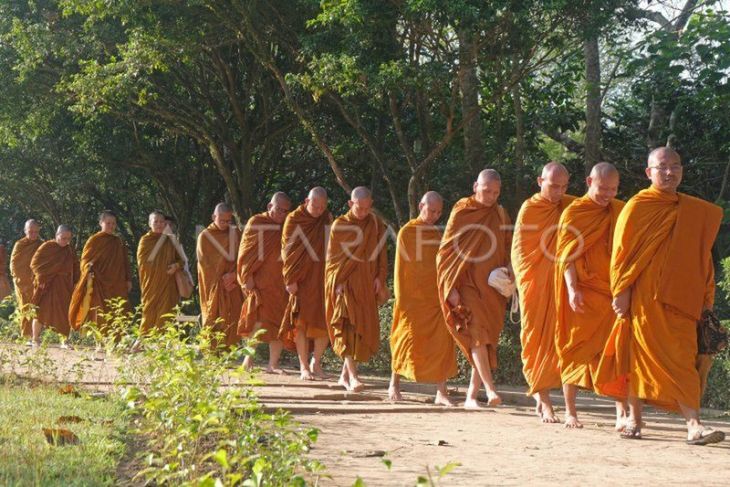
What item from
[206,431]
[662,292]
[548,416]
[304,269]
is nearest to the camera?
[206,431]

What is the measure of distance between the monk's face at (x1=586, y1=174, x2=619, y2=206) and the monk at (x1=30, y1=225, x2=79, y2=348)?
11447 mm

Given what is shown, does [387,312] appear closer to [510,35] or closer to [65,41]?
[510,35]

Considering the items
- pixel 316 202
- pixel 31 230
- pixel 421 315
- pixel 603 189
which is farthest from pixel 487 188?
pixel 31 230

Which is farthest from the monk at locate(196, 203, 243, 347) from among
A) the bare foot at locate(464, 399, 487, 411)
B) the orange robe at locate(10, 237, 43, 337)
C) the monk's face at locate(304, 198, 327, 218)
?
the orange robe at locate(10, 237, 43, 337)

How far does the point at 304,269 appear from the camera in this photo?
46.4 ft

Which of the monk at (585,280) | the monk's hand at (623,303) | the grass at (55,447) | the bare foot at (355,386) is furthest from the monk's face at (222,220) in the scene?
the monk's hand at (623,303)

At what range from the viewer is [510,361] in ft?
47.0

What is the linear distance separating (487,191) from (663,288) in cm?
287

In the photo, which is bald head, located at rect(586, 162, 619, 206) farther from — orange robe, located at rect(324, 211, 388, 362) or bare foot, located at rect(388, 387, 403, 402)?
orange robe, located at rect(324, 211, 388, 362)

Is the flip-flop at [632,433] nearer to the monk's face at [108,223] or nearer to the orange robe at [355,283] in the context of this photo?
the orange robe at [355,283]

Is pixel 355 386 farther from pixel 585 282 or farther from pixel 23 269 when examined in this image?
pixel 23 269

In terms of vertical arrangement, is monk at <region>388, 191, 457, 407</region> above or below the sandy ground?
above

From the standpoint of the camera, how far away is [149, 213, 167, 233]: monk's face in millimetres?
16677

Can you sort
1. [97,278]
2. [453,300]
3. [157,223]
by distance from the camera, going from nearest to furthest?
[453,300] → [157,223] → [97,278]
